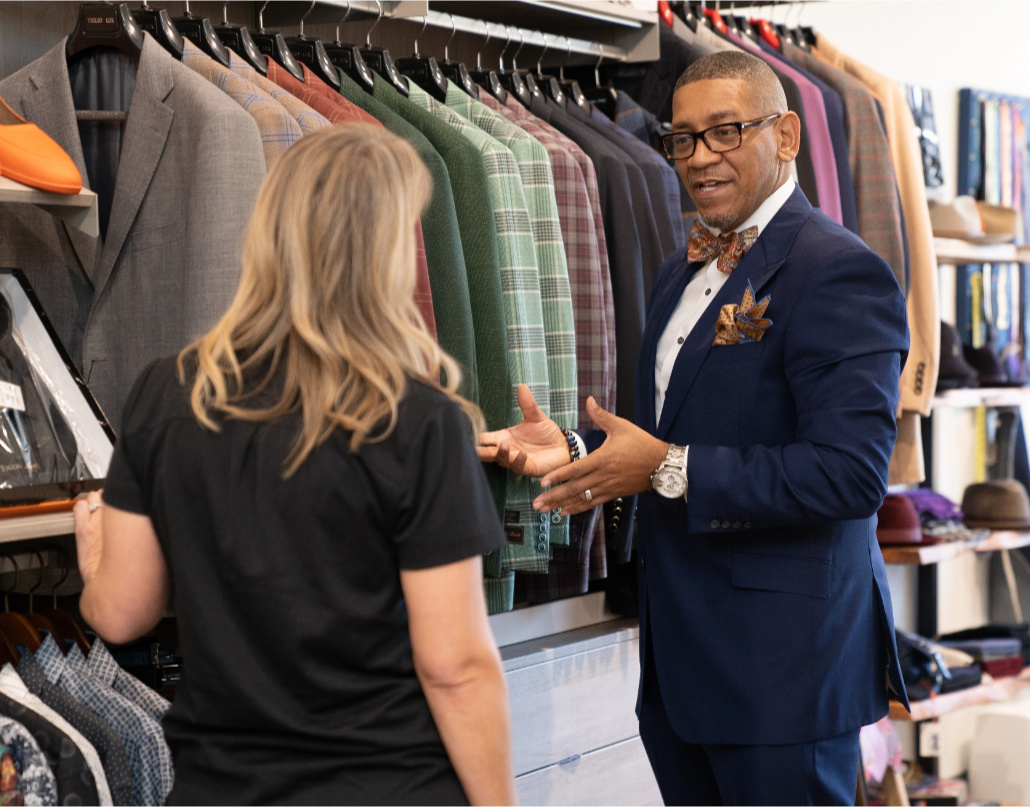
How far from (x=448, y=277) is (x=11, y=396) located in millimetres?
816

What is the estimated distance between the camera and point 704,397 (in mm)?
1790

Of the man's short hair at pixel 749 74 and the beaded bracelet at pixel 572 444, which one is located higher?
the man's short hair at pixel 749 74

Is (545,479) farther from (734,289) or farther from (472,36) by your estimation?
(472,36)

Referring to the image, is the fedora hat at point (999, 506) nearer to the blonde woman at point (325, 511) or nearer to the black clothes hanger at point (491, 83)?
the black clothes hanger at point (491, 83)

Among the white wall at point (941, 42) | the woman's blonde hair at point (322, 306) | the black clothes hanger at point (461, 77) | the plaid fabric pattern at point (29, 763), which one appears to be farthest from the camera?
the white wall at point (941, 42)

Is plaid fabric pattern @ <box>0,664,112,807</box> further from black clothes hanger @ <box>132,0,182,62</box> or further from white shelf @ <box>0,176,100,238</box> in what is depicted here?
black clothes hanger @ <box>132,0,182,62</box>

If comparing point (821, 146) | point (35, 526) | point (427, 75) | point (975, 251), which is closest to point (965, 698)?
point (975, 251)

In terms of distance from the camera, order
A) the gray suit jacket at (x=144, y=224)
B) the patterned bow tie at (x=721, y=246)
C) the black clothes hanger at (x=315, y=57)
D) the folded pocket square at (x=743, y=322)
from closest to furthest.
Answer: the folded pocket square at (x=743, y=322) → the patterned bow tie at (x=721, y=246) → the gray suit jacket at (x=144, y=224) → the black clothes hanger at (x=315, y=57)

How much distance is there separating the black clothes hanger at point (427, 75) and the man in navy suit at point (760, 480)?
839 millimetres

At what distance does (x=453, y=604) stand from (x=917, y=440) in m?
2.49

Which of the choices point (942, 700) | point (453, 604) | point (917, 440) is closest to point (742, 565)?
point (453, 604)

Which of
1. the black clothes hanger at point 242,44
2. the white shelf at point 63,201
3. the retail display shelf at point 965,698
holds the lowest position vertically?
the retail display shelf at point 965,698

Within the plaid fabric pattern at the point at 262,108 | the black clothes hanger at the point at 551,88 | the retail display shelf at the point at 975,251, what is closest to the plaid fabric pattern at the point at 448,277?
the plaid fabric pattern at the point at 262,108

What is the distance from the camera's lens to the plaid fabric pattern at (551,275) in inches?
93.1
